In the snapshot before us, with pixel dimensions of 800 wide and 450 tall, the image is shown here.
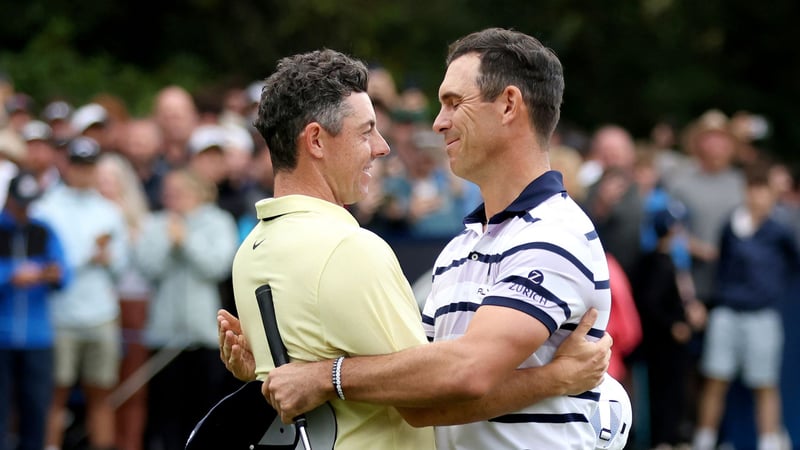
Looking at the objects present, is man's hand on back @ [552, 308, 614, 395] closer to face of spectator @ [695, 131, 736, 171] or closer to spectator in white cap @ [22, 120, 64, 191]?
spectator in white cap @ [22, 120, 64, 191]

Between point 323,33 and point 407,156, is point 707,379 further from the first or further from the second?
point 323,33

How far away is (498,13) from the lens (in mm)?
22375

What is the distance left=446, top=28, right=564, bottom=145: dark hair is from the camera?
170 inches

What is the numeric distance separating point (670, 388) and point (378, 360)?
783 cm

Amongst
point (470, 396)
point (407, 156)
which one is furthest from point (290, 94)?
point (407, 156)

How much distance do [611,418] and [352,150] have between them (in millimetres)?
1136

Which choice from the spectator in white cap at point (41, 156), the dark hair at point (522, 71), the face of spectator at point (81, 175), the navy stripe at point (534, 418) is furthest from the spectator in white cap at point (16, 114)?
the navy stripe at point (534, 418)

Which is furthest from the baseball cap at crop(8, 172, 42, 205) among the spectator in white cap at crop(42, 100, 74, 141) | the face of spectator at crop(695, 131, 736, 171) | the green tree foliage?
the green tree foliage

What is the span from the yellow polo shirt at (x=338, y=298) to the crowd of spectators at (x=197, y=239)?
4718mm

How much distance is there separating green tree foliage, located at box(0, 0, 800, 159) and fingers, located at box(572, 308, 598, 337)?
51.7 feet

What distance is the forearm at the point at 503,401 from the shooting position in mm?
4059

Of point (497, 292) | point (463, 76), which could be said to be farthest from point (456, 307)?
point (463, 76)

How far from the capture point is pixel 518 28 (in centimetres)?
2166

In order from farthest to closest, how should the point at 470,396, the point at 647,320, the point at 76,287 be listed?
the point at 647,320 → the point at 76,287 → the point at 470,396
